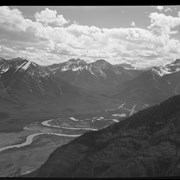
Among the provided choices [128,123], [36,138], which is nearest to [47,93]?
[36,138]

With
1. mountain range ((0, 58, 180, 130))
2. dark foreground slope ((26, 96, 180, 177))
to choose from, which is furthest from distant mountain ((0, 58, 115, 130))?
dark foreground slope ((26, 96, 180, 177))

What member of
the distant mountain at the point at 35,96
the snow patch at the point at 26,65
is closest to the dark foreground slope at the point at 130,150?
the distant mountain at the point at 35,96

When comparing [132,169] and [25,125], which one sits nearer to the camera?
[132,169]

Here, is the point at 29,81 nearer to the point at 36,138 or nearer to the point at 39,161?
the point at 36,138

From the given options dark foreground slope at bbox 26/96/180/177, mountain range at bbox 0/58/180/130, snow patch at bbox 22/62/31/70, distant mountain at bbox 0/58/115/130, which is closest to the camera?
dark foreground slope at bbox 26/96/180/177

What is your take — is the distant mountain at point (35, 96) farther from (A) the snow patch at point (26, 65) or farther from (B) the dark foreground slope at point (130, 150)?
(B) the dark foreground slope at point (130, 150)

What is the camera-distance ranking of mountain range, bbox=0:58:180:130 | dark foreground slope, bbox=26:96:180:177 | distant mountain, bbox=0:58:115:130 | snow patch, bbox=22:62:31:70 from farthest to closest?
snow patch, bbox=22:62:31:70, mountain range, bbox=0:58:180:130, distant mountain, bbox=0:58:115:130, dark foreground slope, bbox=26:96:180:177

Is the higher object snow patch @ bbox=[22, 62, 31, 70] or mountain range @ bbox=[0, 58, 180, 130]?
snow patch @ bbox=[22, 62, 31, 70]

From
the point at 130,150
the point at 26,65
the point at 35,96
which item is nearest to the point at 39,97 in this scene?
the point at 35,96

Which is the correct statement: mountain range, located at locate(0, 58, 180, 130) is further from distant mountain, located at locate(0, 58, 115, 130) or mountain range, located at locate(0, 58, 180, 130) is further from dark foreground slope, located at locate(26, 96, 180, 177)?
dark foreground slope, located at locate(26, 96, 180, 177)
